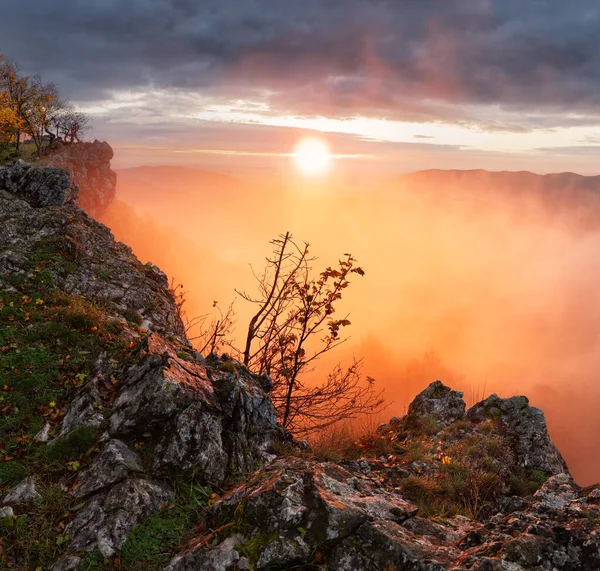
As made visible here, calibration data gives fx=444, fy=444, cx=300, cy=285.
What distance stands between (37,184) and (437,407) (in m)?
15.9

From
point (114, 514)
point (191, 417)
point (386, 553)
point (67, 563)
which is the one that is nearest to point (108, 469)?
point (114, 514)

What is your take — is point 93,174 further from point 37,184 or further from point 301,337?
point 301,337

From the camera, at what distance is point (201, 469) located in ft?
24.2

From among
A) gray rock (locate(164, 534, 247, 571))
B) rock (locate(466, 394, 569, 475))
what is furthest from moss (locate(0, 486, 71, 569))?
rock (locate(466, 394, 569, 475))

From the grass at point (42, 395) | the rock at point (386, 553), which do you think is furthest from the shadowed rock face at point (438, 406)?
the grass at point (42, 395)

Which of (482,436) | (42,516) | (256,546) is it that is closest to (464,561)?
(256,546)

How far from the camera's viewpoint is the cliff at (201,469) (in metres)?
5.45

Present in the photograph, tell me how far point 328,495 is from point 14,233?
1269 cm

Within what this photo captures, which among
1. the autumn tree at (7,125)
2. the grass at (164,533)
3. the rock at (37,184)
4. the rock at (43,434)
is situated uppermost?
the autumn tree at (7,125)

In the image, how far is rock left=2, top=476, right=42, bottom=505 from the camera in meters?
6.61

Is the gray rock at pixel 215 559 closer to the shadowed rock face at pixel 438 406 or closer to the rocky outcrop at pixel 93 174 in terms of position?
the shadowed rock face at pixel 438 406

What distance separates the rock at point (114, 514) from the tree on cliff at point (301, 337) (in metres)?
7.68

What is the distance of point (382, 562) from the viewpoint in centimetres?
516

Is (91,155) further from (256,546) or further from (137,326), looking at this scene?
(256,546)
